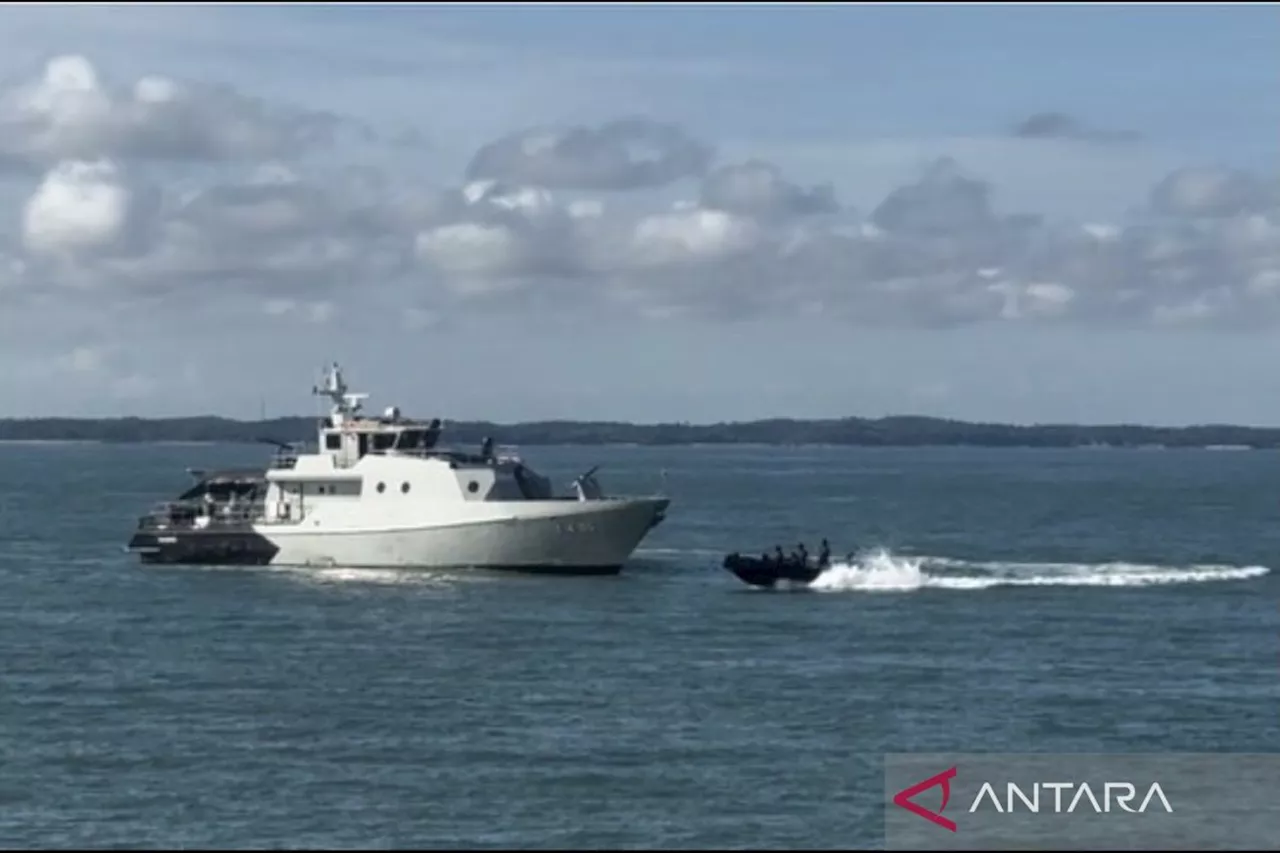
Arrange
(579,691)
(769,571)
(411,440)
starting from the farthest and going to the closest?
(411,440) < (769,571) < (579,691)

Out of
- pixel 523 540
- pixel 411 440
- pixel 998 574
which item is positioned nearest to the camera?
pixel 523 540

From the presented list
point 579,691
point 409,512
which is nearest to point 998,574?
point 409,512

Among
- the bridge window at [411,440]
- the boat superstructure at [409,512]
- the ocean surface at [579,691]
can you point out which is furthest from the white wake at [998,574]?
the bridge window at [411,440]

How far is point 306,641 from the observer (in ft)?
215

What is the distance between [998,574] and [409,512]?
71.3ft

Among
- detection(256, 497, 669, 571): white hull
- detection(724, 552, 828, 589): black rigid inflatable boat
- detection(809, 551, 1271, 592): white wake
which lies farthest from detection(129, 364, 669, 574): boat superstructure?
detection(809, 551, 1271, 592): white wake

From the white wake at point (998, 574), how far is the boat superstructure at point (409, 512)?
7.44 meters

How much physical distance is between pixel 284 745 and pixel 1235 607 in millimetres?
36975

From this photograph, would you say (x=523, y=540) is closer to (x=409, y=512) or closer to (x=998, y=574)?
(x=409, y=512)

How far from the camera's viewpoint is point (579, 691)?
54.5 m

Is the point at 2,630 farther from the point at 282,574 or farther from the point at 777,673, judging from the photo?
the point at 777,673

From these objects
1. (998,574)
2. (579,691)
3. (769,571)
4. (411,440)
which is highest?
(411,440)

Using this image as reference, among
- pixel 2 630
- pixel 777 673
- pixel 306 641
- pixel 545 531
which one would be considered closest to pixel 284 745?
pixel 777 673

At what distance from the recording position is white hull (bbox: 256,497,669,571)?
81.8m
